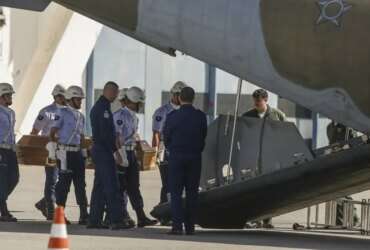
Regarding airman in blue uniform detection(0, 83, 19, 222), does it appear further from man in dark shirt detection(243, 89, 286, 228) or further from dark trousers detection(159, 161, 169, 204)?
man in dark shirt detection(243, 89, 286, 228)

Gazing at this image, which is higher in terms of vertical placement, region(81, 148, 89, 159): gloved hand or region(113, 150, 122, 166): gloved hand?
region(81, 148, 89, 159): gloved hand

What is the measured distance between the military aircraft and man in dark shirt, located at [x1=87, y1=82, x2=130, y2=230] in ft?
3.27

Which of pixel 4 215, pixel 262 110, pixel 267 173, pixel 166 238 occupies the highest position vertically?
pixel 262 110

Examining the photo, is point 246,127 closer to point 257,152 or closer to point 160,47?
point 257,152

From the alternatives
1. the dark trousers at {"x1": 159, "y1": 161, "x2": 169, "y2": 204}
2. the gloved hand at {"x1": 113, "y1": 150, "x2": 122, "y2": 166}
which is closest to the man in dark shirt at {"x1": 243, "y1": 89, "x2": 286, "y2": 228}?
the dark trousers at {"x1": 159, "y1": 161, "x2": 169, "y2": 204}

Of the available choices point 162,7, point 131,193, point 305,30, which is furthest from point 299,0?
point 131,193

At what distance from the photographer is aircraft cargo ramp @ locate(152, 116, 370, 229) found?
46.3ft

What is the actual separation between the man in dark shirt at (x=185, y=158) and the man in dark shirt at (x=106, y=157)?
84 cm

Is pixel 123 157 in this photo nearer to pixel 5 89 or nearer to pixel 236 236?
pixel 5 89

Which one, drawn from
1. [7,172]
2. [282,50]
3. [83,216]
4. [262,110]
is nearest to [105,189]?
[83,216]

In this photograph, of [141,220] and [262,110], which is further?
[262,110]

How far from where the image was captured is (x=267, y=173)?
47.3 ft

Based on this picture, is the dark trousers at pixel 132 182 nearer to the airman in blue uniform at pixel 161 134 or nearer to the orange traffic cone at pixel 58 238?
the airman in blue uniform at pixel 161 134

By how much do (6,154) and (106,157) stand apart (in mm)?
1618
